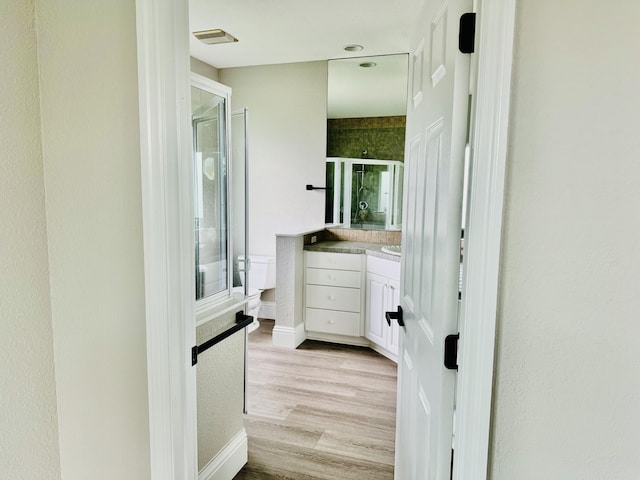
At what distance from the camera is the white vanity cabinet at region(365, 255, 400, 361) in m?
3.27

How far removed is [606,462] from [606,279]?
0.38 metres

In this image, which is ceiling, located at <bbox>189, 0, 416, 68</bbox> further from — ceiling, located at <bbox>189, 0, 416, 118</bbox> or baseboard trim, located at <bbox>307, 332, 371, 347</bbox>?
baseboard trim, located at <bbox>307, 332, 371, 347</bbox>

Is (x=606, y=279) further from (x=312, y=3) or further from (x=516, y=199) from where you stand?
(x=312, y=3)

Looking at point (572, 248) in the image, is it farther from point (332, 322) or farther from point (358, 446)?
point (332, 322)

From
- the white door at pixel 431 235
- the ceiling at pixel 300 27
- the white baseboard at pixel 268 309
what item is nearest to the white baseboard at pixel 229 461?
the white door at pixel 431 235

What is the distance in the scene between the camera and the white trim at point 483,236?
81cm

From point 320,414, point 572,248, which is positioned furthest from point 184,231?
point 320,414

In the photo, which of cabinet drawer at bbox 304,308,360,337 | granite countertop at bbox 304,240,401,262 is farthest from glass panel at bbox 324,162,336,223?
cabinet drawer at bbox 304,308,360,337

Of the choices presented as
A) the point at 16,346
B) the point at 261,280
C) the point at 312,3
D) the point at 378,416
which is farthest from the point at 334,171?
the point at 16,346

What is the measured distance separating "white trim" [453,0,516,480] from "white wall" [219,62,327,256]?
3310mm

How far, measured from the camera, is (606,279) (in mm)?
806

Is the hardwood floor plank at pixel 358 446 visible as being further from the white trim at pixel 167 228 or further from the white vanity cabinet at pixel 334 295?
the white vanity cabinet at pixel 334 295

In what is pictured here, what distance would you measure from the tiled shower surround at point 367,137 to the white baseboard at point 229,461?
2.73 meters

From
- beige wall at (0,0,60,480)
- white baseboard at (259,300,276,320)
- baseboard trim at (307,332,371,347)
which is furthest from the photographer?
white baseboard at (259,300,276,320)
